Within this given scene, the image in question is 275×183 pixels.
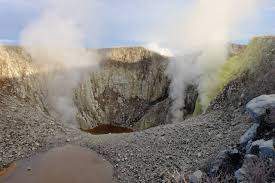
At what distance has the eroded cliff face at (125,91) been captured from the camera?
28.2m

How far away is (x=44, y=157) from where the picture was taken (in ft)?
45.4

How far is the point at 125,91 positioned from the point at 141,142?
1706 centimetres

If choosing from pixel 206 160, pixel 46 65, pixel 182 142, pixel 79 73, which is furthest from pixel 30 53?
pixel 206 160

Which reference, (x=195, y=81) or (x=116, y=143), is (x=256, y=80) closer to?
(x=116, y=143)

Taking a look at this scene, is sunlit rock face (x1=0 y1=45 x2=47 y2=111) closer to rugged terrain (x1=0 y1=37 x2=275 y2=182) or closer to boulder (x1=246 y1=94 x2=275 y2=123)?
rugged terrain (x1=0 y1=37 x2=275 y2=182)

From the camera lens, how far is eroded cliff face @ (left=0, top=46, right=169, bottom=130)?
92.7 feet

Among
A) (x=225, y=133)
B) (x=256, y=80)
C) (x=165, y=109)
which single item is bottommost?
(x=165, y=109)

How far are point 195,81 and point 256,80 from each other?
8560mm

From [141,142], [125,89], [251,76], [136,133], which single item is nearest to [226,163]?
[141,142]

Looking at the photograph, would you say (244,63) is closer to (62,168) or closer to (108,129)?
(62,168)

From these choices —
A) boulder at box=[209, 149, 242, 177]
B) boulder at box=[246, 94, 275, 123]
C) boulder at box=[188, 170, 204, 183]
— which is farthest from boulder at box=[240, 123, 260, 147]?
boulder at box=[188, 170, 204, 183]

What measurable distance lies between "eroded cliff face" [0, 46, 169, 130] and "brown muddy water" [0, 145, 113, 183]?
512 inches

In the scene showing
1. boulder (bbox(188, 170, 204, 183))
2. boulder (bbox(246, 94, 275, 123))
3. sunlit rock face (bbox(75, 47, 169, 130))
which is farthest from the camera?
sunlit rock face (bbox(75, 47, 169, 130))

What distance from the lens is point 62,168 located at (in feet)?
43.8
